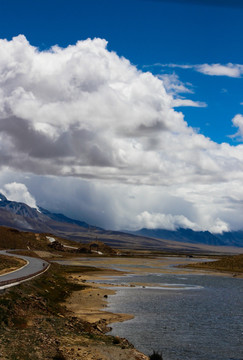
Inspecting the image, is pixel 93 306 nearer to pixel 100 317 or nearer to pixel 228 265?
pixel 100 317

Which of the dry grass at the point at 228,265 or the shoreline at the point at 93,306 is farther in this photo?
the dry grass at the point at 228,265

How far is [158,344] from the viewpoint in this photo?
1453 inches

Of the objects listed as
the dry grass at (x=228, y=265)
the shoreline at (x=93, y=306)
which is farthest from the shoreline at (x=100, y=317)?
the dry grass at (x=228, y=265)

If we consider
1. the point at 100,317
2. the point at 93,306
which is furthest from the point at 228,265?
the point at 100,317

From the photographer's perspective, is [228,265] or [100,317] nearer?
[100,317]

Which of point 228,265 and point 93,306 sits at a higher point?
point 228,265

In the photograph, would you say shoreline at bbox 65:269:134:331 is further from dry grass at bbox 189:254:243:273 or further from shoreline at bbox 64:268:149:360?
dry grass at bbox 189:254:243:273

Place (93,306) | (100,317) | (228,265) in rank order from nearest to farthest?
(100,317), (93,306), (228,265)

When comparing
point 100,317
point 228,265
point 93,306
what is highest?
point 228,265

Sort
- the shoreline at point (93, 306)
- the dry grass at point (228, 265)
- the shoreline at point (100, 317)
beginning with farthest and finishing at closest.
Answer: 1. the dry grass at point (228, 265)
2. the shoreline at point (93, 306)
3. the shoreline at point (100, 317)

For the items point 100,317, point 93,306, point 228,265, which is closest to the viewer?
point 100,317

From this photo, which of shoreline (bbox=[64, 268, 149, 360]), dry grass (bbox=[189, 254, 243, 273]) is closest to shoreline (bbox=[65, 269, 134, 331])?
shoreline (bbox=[64, 268, 149, 360])

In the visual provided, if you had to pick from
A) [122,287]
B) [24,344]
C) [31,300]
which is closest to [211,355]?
[24,344]

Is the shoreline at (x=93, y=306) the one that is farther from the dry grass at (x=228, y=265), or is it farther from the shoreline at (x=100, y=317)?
the dry grass at (x=228, y=265)
